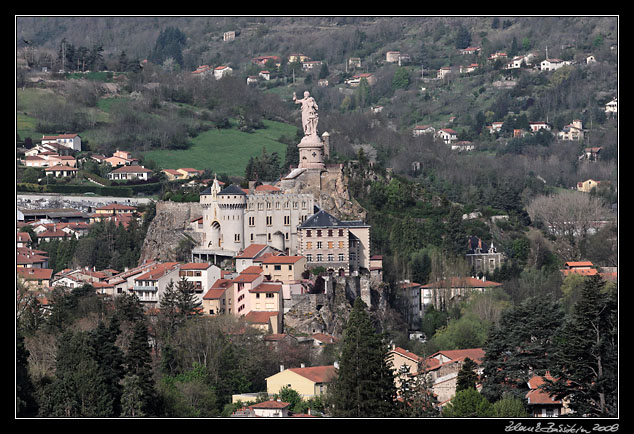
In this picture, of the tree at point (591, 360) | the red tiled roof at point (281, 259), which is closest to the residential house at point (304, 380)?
the tree at point (591, 360)

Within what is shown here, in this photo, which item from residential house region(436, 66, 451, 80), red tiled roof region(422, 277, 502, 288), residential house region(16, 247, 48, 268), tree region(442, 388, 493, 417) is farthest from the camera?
residential house region(436, 66, 451, 80)

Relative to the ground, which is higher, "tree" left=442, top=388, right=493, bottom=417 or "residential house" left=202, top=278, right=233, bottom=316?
"residential house" left=202, top=278, right=233, bottom=316

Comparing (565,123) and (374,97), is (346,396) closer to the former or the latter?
(565,123)

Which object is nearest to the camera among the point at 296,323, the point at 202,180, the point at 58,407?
the point at 58,407

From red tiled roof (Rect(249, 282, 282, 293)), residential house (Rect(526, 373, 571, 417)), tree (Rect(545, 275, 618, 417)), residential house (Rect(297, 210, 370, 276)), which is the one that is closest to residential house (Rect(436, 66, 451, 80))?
residential house (Rect(297, 210, 370, 276))

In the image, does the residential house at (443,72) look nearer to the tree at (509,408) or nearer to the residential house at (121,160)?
the residential house at (121,160)

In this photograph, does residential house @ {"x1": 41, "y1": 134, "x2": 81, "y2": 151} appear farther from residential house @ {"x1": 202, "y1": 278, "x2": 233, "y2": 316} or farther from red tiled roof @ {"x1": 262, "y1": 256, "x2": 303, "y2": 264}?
residential house @ {"x1": 202, "y1": 278, "x2": 233, "y2": 316}

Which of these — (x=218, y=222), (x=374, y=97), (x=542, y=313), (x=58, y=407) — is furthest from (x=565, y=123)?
(x=58, y=407)
